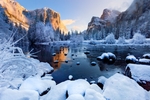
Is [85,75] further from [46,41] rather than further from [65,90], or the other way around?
[46,41]

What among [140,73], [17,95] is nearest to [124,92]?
[17,95]

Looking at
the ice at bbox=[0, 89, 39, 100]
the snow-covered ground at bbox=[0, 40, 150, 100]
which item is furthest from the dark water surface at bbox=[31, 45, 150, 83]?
the ice at bbox=[0, 89, 39, 100]

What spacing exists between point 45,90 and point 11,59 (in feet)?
21.9

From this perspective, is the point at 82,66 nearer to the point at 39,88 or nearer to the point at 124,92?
the point at 39,88

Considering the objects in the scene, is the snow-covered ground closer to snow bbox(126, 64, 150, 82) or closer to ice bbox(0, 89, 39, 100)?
ice bbox(0, 89, 39, 100)

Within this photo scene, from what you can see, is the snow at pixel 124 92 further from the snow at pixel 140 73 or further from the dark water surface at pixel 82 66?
the dark water surface at pixel 82 66

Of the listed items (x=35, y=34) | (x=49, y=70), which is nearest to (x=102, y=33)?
(x=35, y=34)

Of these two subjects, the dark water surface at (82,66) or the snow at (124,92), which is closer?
the snow at (124,92)

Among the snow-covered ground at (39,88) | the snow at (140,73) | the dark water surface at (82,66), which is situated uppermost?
the snow-covered ground at (39,88)

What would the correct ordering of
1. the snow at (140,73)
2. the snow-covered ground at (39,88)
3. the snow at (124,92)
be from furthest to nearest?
the snow at (140,73) < the snow at (124,92) < the snow-covered ground at (39,88)

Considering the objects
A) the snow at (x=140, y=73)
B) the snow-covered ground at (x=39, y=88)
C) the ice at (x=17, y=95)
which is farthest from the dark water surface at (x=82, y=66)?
the ice at (x=17, y=95)

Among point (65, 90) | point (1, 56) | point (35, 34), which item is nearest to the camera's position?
point (1, 56)

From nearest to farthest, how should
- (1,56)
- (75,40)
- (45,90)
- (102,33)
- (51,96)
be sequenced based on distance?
(1,56), (51,96), (45,90), (75,40), (102,33)

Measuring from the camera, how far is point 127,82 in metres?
7.62
